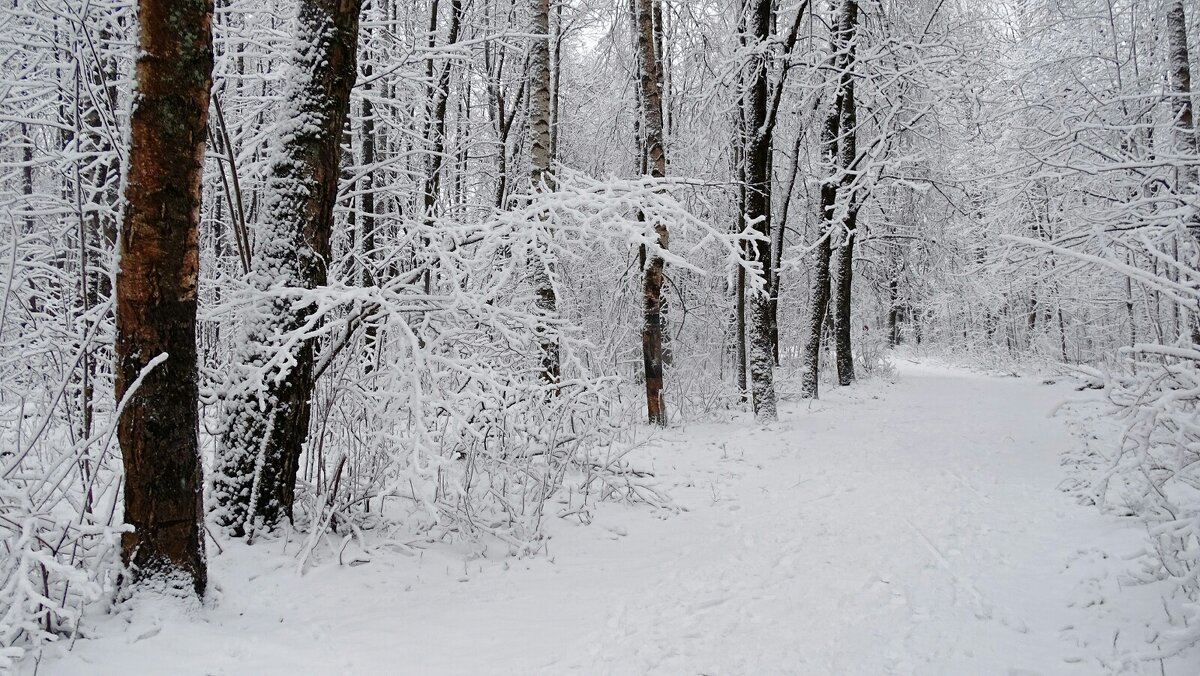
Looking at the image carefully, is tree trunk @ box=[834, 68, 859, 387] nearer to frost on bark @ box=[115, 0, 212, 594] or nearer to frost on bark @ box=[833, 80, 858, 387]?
frost on bark @ box=[833, 80, 858, 387]

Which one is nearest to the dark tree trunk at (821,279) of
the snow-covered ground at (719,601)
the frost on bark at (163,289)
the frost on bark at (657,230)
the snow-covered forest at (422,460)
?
the snow-covered forest at (422,460)

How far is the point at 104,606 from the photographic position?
2643 millimetres

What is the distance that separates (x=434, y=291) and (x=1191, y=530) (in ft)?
14.3

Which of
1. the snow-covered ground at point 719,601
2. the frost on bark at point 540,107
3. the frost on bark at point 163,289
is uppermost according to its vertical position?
the frost on bark at point 540,107

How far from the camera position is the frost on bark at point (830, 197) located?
11.4 metres

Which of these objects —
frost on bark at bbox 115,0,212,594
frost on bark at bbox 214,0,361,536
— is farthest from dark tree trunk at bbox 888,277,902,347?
frost on bark at bbox 115,0,212,594

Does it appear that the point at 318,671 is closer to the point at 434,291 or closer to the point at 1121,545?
the point at 434,291

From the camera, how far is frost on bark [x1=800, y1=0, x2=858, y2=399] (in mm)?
11438

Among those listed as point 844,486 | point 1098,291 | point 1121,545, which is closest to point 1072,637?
point 1121,545

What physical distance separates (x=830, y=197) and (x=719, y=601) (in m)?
11.0

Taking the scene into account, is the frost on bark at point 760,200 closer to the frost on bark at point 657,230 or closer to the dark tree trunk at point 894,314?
the frost on bark at point 657,230

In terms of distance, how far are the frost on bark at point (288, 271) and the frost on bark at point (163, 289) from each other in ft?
2.78

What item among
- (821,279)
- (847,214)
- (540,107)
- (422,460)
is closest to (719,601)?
(422,460)

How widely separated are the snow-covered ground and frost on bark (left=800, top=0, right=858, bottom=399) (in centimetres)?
575
